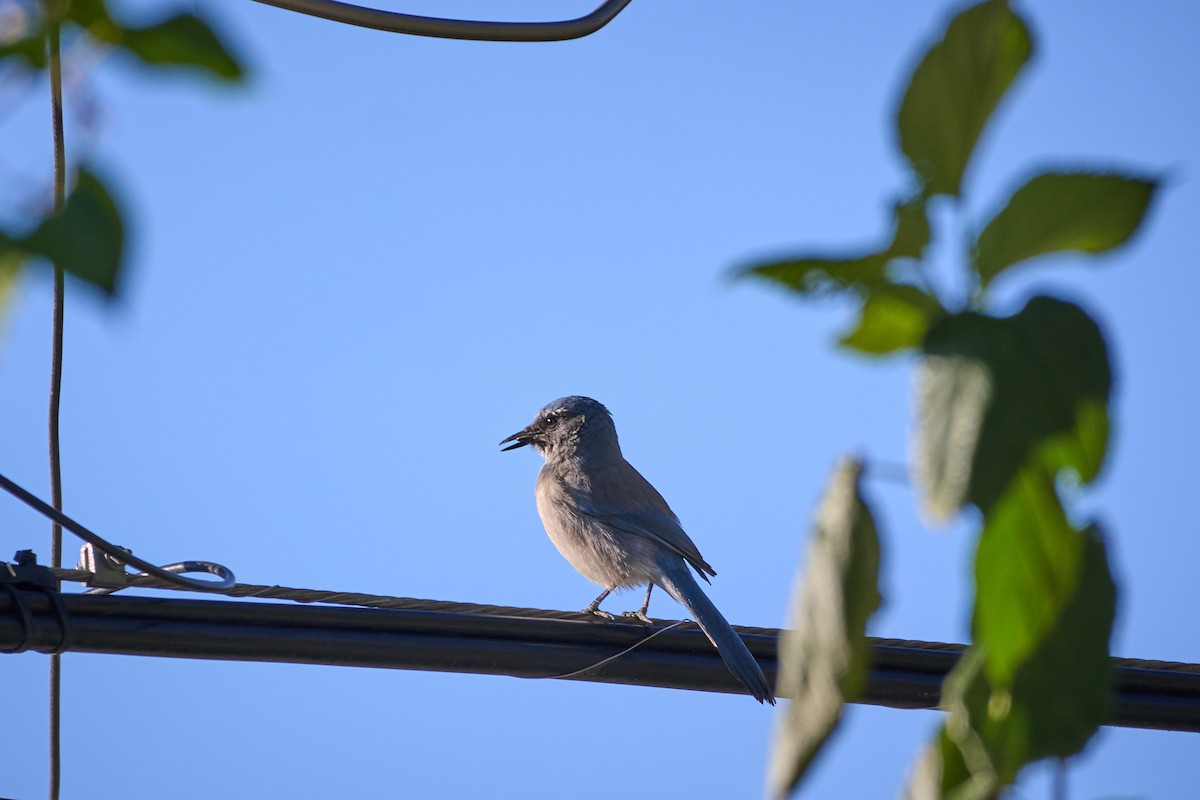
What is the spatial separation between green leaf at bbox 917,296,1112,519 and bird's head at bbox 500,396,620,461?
6757 millimetres

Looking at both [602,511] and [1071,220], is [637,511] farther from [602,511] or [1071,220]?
[1071,220]

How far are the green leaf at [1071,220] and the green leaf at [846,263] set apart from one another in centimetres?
3

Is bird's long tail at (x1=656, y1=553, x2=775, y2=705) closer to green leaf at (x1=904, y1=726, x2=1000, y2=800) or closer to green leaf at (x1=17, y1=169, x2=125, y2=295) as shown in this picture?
green leaf at (x1=904, y1=726, x2=1000, y2=800)

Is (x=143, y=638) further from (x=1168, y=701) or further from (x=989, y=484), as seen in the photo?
(x=989, y=484)

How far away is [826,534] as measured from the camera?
21.0 inches

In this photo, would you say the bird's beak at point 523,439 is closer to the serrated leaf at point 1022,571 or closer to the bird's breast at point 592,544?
the bird's breast at point 592,544

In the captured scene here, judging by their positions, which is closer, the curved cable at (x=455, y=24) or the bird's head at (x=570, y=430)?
the curved cable at (x=455, y=24)

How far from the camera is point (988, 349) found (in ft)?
1.56

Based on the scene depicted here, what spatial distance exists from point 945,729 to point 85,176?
16.9 inches

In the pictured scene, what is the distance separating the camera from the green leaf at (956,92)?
51cm

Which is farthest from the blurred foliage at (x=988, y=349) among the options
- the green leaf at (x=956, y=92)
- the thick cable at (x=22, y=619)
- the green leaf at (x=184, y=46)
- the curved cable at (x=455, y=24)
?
the thick cable at (x=22, y=619)

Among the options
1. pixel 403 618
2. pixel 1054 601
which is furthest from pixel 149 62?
pixel 403 618

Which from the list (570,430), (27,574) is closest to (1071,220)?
(27,574)

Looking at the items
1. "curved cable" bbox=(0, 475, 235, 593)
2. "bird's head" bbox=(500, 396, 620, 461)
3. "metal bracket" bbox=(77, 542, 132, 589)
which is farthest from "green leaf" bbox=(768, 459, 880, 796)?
"bird's head" bbox=(500, 396, 620, 461)
